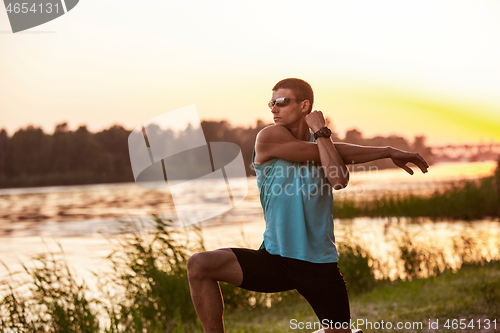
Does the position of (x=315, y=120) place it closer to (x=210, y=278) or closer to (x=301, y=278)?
(x=301, y=278)

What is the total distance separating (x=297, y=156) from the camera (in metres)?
Result: 2.87

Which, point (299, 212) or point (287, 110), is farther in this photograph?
point (287, 110)

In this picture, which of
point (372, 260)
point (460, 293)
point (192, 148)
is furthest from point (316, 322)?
point (192, 148)

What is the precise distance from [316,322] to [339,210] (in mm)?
13803

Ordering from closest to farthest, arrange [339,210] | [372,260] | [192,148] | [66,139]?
[372,260] → [339,210] → [192,148] → [66,139]

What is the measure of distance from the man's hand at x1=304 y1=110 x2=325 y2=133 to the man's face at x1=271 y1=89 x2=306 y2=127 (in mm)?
90

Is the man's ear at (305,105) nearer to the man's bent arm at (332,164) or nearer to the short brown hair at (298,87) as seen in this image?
the short brown hair at (298,87)

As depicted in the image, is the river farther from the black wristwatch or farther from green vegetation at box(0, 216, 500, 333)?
the black wristwatch

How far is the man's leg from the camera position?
275cm

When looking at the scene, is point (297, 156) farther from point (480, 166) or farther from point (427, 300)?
point (480, 166)

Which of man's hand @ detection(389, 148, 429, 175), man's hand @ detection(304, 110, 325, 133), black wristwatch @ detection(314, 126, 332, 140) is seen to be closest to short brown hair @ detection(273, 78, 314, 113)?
man's hand @ detection(304, 110, 325, 133)

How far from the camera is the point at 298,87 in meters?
2.95

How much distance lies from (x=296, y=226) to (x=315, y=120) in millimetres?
601

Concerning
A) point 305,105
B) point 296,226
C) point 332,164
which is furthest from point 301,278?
point 305,105
